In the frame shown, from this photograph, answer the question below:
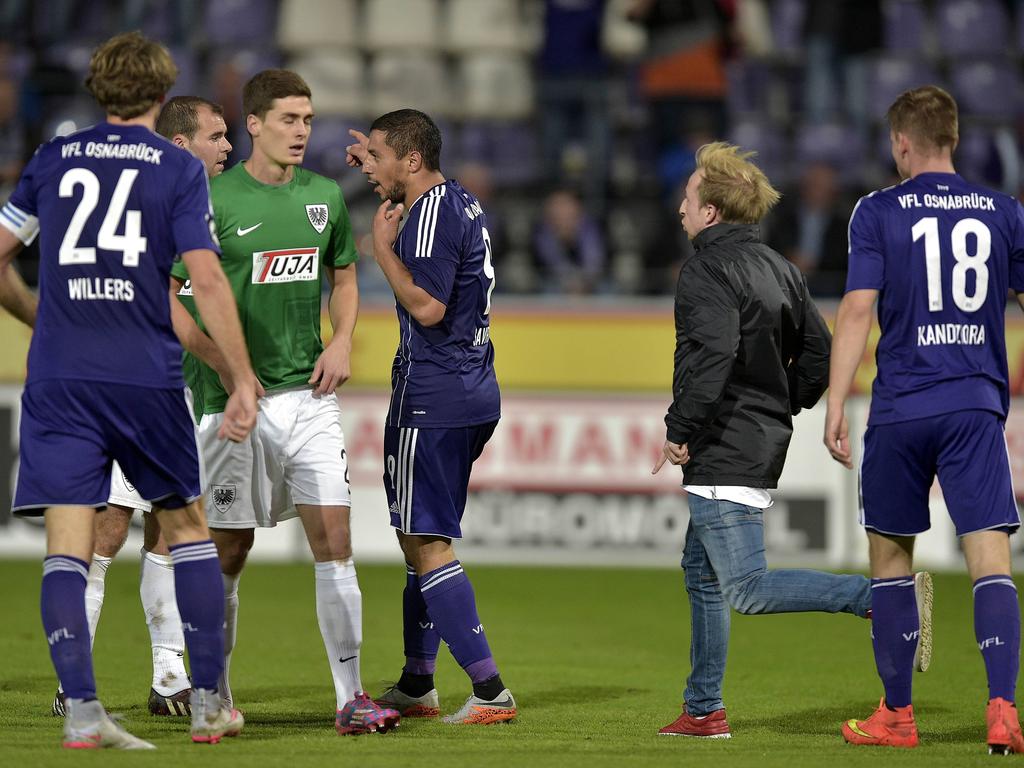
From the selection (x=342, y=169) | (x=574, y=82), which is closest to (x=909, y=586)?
(x=342, y=169)

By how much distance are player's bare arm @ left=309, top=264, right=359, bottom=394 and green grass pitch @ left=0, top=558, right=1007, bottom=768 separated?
131 centimetres

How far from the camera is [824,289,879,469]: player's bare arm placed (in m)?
5.25

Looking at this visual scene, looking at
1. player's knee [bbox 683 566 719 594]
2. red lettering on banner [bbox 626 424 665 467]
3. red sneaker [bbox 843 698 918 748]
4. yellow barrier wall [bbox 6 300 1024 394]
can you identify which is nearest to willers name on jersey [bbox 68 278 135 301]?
player's knee [bbox 683 566 719 594]

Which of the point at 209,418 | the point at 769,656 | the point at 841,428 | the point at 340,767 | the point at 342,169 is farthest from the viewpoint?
the point at 342,169

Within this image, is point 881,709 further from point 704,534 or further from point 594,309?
point 594,309

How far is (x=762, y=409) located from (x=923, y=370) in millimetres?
615

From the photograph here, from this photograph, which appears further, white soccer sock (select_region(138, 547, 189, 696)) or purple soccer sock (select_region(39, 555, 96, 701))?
white soccer sock (select_region(138, 547, 189, 696))

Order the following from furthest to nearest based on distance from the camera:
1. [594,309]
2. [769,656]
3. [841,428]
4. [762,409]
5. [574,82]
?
1. [574,82]
2. [594,309]
3. [769,656]
4. [762,409]
5. [841,428]

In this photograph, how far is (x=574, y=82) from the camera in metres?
15.7

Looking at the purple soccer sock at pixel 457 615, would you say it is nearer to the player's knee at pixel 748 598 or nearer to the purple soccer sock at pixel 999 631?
the player's knee at pixel 748 598

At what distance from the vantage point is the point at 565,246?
13.5 meters

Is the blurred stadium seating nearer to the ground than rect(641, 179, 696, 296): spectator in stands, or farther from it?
farther from it

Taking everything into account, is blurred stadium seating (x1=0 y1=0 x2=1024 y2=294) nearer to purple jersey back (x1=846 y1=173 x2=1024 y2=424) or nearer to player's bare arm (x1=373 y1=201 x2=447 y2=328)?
player's bare arm (x1=373 y1=201 x2=447 y2=328)

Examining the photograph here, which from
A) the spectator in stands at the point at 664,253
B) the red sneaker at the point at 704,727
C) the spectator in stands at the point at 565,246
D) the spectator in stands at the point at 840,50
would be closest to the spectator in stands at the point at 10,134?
the spectator in stands at the point at 565,246
